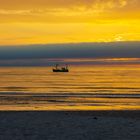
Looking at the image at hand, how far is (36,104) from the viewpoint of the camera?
127ft
